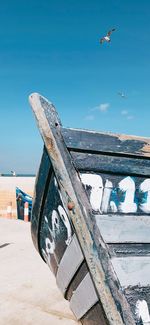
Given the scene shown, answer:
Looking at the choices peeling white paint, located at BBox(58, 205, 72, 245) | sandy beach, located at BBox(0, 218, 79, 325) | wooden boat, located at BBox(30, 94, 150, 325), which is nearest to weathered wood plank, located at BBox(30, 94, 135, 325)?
wooden boat, located at BBox(30, 94, 150, 325)

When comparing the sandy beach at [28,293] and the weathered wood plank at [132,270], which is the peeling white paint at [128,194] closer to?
the weathered wood plank at [132,270]

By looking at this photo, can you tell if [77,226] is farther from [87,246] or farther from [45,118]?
[45,118]

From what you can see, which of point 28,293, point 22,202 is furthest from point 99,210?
point 22,202

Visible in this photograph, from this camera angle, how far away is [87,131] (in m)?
1.73

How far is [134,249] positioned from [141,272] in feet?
0.40

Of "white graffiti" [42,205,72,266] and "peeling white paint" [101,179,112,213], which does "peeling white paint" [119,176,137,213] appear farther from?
"white graffiti" [42,205,72,266]

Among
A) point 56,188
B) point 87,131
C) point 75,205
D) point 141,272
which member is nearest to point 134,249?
point 141,272

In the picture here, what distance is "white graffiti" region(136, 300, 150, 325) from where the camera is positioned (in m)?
Answer: 1.58

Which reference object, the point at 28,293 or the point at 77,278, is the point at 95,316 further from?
the point at 28,293

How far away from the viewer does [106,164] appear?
1697 mm

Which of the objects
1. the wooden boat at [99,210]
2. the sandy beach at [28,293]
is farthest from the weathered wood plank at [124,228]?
the sandy beach at [28,293]

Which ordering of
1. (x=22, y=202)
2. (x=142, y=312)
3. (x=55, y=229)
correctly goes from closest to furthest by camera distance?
(x=142, y=312)
(x=55, y=229)
(x=22, y=202)

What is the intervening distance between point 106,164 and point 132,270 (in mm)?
566

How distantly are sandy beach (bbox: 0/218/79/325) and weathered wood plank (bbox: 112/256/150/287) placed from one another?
1.75 metres
